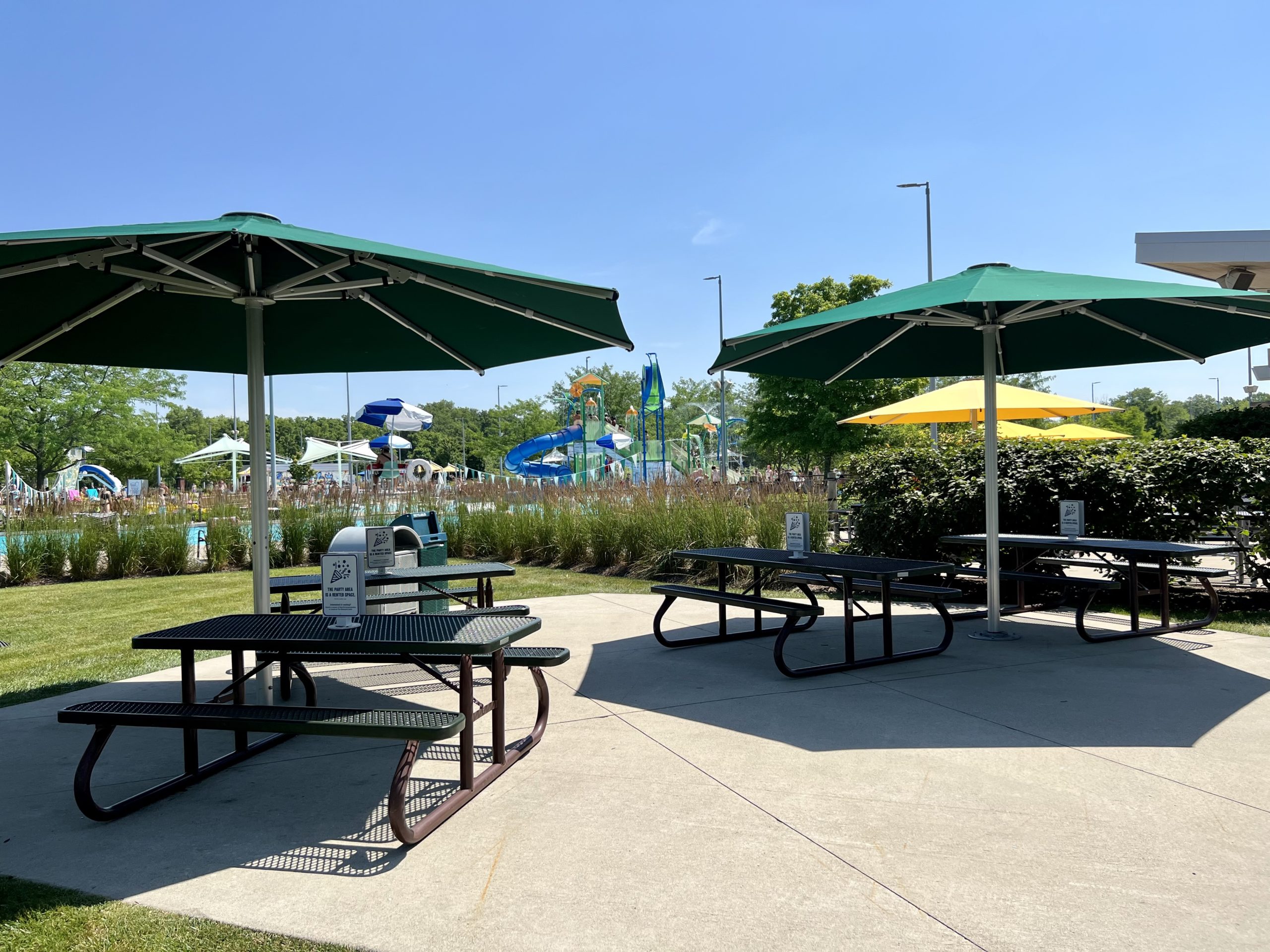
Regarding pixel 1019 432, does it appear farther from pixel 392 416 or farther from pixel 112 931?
pixel 392 416

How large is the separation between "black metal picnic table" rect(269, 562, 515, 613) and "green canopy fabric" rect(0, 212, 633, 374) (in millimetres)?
1366

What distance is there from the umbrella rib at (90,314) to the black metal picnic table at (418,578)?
1.65 metres

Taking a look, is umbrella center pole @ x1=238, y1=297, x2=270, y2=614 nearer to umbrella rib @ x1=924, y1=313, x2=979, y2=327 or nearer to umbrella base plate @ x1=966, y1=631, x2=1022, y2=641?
umbrella rib @ x1=924, y1=313, x2=979, y2=327

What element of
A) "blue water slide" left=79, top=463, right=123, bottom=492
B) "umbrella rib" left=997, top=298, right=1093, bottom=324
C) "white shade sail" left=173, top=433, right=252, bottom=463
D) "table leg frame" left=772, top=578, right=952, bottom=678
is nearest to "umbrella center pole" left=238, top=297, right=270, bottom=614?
"table leg frame" left=772, top=578, right=952, bottom=678

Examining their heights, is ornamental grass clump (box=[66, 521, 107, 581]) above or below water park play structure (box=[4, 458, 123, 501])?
below

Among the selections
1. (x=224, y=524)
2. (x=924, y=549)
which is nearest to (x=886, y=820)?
(x=924, y=549)

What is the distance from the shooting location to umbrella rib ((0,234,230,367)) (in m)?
3.81

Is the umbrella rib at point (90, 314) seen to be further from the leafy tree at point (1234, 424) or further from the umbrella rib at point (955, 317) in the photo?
the leafy tree at point (1234, 424)

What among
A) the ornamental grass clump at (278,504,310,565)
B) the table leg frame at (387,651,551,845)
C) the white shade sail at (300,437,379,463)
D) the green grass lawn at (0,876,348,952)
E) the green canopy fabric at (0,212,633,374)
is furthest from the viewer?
the white shade sail at (300,437,379,463)

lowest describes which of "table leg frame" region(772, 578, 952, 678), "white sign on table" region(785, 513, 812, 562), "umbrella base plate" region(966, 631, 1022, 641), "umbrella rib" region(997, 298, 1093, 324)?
"umbrella base plate" region(966, 631, 1022, 641)

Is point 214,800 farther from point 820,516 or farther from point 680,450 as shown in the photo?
point 680,450

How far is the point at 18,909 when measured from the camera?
2.42 m

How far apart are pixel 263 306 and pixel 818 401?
79.6ft

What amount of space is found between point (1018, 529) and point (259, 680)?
21.5ft
